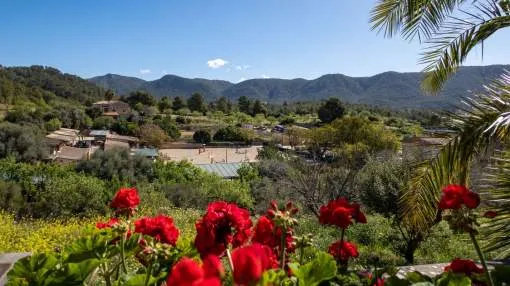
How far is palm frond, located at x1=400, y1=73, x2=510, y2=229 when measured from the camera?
349 centimetres

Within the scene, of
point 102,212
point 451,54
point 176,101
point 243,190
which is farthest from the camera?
point 176,101

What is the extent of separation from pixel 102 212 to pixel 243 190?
693 centimetres

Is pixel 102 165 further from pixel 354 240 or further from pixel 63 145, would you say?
pixel 63 145

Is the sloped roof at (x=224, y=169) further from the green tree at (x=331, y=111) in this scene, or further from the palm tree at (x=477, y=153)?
the green tree at (x=331, y=111)

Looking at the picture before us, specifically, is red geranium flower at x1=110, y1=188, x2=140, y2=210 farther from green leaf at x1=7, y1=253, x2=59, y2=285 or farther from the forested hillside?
the forested hillside

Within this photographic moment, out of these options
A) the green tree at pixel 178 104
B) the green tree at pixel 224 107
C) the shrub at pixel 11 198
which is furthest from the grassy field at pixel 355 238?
the green tree at pixel 224 107

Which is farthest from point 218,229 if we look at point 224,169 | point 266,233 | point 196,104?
point 196,104

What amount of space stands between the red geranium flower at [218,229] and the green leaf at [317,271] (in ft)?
0.81

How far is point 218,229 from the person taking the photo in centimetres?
149

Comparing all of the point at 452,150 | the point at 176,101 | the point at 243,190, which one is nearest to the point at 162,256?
the point at 452,150

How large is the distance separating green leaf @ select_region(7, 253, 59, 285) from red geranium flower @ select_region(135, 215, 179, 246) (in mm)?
429

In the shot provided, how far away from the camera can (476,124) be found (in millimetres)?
3539

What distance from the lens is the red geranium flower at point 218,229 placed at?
4.83ft

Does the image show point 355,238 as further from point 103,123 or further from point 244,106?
point 244,106
